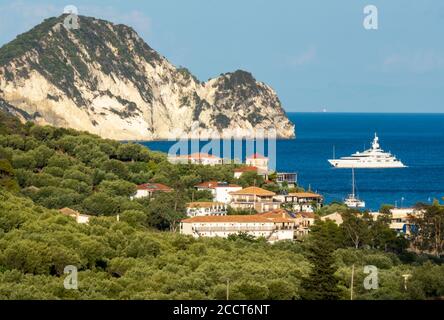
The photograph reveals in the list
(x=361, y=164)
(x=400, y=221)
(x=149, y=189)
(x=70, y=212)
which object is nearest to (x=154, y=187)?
(x=149, y=189)

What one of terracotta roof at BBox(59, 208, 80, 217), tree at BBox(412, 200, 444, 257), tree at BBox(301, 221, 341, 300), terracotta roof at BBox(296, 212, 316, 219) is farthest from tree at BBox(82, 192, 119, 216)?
Result: tree at BBox(301, 221, 341, 300)

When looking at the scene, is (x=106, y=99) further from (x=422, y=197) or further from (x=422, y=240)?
(x=422, y=240)

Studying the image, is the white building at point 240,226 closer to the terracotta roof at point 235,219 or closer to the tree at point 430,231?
the terracotta roof at point 235,219

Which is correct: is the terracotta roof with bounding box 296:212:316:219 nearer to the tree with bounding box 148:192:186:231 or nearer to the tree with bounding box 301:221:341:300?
the tree with bounding box 148:192:186:231

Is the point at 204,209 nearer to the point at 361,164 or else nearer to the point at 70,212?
the point at 70,212

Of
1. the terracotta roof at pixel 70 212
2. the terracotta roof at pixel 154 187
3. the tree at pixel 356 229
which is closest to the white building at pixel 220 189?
the terracotta roof at pixel 154 187
